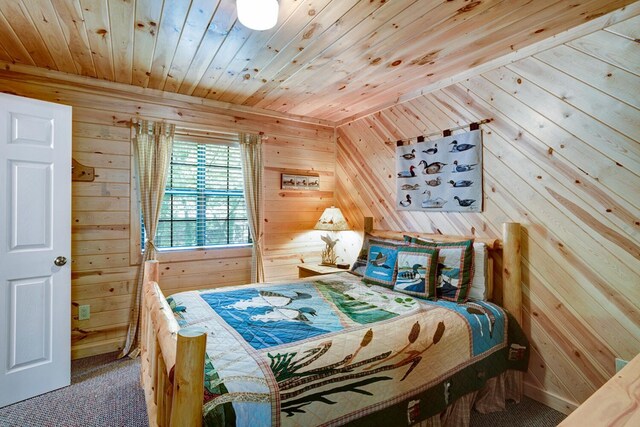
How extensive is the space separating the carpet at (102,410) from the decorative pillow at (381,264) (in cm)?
105

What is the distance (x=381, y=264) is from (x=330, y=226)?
1.01 metres

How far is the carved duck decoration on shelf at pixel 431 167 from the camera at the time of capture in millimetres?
2857

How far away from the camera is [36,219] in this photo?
2.27m

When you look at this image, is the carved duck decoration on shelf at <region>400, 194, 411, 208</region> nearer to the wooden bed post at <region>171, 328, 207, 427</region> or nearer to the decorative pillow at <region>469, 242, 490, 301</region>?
the decorative pillow at <region>469, 242, 490, 301</region>

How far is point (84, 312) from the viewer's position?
2.79 m

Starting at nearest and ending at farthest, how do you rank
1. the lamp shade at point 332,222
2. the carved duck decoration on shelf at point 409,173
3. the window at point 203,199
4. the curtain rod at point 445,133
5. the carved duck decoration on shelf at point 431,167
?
the curtain rod at point 445,133 < the carved duck decoration on shelf at point 431,167 < the carved duck decoration on shelf at point 409,173 < the window at point 203,199 < the lamp shade at point 332,222

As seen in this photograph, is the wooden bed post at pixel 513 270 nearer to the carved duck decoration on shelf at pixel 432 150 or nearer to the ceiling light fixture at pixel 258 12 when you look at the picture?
the carved duck decoration on shelf at pixel 432 150

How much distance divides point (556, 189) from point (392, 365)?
1.60 metres

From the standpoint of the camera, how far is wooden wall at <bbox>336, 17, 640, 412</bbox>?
6.11ft

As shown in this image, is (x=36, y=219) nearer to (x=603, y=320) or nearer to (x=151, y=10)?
(x=151, y=10)

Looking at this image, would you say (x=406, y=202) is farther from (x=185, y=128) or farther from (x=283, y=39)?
(x=185, y=128)

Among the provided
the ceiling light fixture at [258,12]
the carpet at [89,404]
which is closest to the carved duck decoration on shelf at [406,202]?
the ceiling light fixture at [258,12]

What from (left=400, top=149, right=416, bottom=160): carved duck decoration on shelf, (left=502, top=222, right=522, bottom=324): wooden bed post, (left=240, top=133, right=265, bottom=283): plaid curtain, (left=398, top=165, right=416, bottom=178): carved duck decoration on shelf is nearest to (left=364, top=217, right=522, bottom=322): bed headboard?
(left=502, top=222, right=522, bottom=324): wooden bed post

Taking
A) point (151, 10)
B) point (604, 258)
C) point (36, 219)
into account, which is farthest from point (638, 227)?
point (36, 219)
